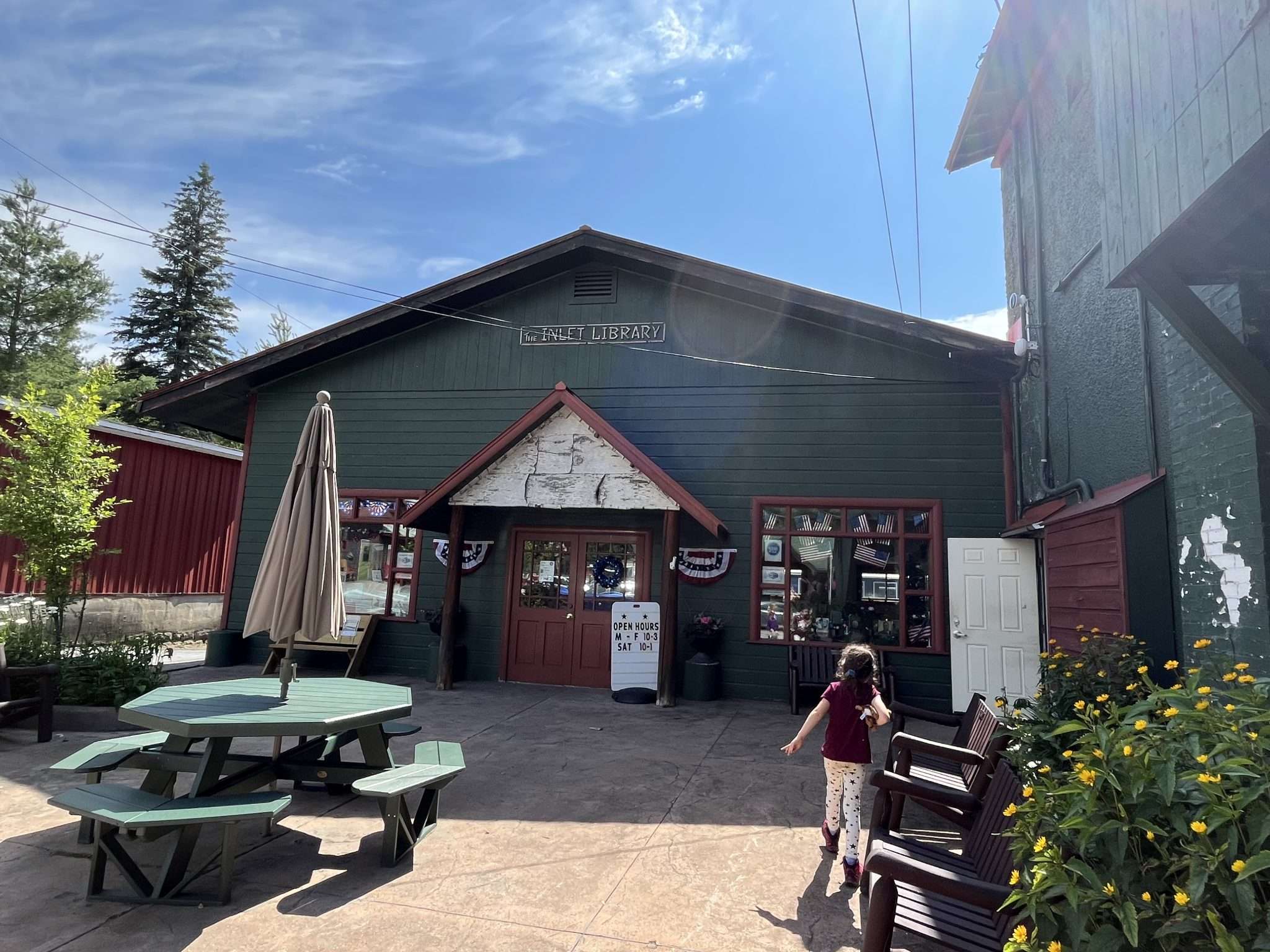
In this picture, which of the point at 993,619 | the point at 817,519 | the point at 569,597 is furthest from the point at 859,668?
the point at 569,597

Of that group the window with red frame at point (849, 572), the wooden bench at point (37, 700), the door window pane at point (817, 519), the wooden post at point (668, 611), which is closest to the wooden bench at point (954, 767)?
the window with red frame at point (849, 572)

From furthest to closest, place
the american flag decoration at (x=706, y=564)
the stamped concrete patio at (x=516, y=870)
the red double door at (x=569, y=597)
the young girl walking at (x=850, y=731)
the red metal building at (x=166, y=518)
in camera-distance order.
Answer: the red metal building at (x=166, y=518) → the red double door at (x=569, y=597) → the american flag decoration at (x=706, y=564) → the young girl walking at (x=850, y=731) → the stamped concrete patio at (x=516, y=870)

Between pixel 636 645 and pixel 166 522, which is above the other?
Answer: pixel 166 522

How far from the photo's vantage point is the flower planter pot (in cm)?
874

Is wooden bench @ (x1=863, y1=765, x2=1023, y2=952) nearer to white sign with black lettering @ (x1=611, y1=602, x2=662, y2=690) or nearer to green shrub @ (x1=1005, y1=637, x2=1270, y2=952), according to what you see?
green shrub @ (x1=1005, y1=637, x2=1270, y2=952)

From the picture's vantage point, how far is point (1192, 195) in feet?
9.68

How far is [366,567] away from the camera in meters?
10.4

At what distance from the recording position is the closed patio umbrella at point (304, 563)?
4.45m

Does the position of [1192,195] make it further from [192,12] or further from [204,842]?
[192,12]

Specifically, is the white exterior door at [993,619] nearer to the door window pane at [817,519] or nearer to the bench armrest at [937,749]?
the door window pane at [817,519]

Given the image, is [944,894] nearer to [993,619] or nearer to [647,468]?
[647,468]

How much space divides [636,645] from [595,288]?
5101 mm

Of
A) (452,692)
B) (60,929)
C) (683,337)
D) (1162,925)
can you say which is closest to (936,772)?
(1162,925)

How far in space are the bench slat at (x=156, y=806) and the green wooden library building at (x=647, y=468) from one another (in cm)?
531
